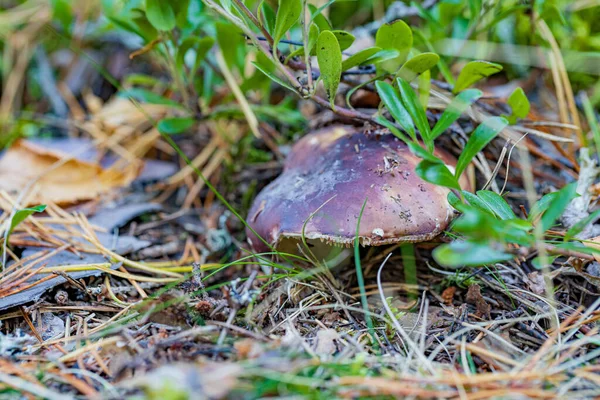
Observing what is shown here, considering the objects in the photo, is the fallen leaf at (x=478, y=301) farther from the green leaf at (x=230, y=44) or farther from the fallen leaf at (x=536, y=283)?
the green leaf at (x=230, y=44)

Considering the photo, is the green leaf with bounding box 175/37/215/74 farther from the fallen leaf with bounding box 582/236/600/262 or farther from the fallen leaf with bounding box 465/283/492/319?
the fallen leaf with bounding box 582/236/600/262

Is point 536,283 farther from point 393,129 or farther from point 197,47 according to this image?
point 197,47

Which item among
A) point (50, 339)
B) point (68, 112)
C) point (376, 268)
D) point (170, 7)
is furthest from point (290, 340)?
point (68, 112)

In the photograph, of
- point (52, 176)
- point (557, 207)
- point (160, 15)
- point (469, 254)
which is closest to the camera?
point (469, 254)

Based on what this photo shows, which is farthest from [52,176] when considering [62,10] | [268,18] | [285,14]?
[285,14]

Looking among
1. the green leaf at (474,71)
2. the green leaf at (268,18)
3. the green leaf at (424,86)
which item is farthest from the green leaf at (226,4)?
the green leaf at (474,71)

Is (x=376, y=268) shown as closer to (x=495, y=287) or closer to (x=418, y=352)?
(x=495, y=287)

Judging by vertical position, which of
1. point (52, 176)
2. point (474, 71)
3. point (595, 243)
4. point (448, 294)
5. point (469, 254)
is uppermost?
point (474, 71)
